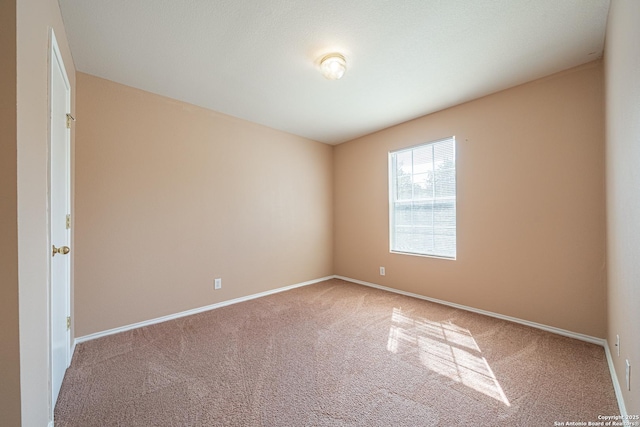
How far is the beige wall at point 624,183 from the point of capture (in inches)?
48.1

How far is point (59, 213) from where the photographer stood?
68.7 inches

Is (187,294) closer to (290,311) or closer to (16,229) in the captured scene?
(290,311)

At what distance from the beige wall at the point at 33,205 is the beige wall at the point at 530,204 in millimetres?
3605

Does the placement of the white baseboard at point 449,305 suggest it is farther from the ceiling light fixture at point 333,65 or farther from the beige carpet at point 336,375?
the ceiling light fixture at point 333,65

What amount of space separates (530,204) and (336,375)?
8.29ft

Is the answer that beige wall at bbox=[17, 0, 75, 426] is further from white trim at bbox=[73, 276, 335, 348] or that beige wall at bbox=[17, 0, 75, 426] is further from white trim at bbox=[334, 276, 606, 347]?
white trim at bbox=[334, 276, 606, 347]

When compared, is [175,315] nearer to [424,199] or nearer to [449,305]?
[449,305]

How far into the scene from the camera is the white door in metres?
1.50

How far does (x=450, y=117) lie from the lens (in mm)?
3229

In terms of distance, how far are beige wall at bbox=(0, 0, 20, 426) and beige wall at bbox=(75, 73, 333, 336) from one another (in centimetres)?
179

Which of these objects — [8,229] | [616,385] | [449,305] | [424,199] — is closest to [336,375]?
[616,385]

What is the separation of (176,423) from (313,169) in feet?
12.3

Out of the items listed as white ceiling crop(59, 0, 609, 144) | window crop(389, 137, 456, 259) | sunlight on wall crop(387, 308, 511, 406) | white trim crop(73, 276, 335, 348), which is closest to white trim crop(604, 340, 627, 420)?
sunlight on wall crop(387, 308, 511, 406)

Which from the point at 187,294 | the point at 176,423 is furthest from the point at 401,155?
the point at 176,423
